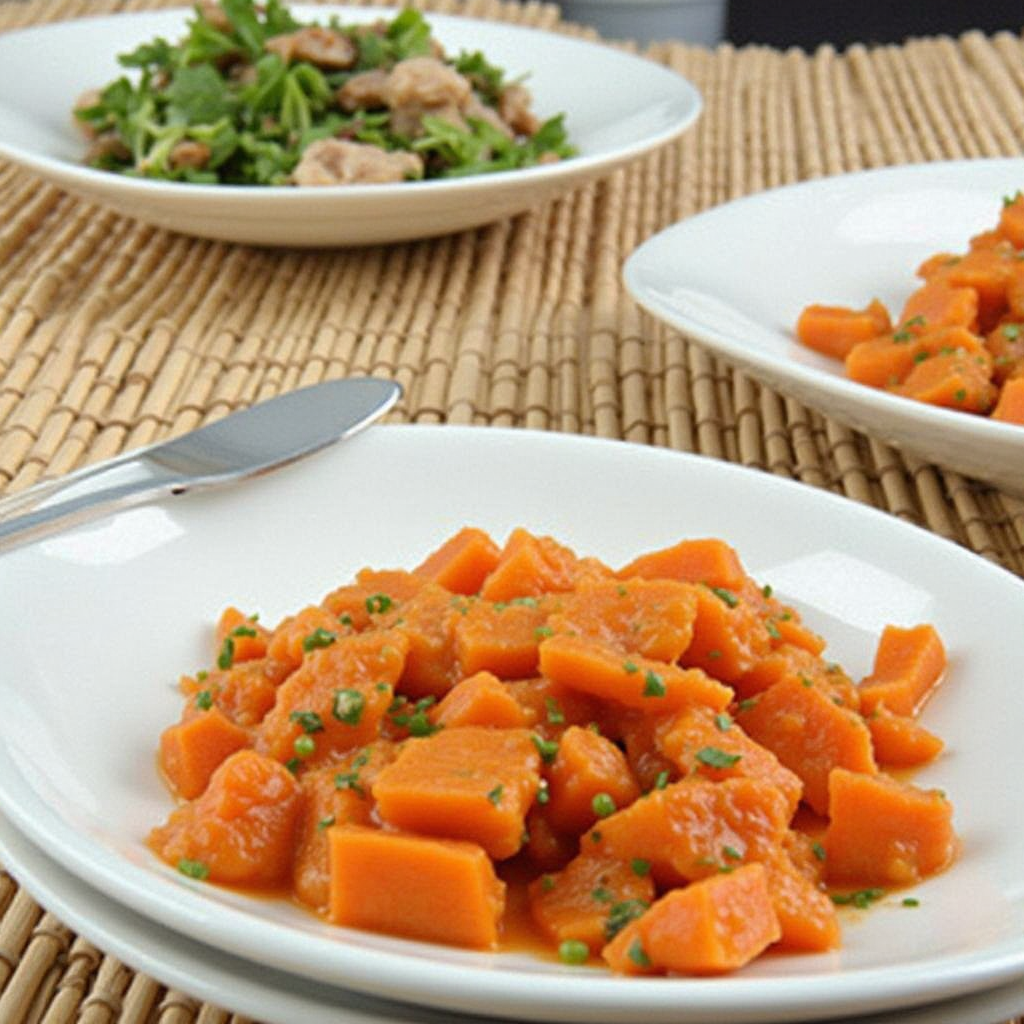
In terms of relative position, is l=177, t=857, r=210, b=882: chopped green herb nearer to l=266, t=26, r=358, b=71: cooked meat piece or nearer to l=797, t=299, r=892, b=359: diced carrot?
l=797, t=299, r=892, b=359: diced carrot

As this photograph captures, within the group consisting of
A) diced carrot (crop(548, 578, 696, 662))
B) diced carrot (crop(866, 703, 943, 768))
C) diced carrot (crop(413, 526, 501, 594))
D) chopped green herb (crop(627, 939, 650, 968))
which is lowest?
diced carrot (crop(866, 703, 943, 768))

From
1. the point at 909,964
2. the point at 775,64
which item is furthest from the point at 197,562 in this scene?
the point at 775,64

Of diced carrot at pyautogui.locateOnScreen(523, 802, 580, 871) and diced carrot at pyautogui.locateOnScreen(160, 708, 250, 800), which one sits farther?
diced carrot at pyautogui.locateOnScreen(160, 708, 250, 800)

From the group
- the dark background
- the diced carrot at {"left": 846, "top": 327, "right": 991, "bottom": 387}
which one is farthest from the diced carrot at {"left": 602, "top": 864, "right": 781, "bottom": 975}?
the dark background

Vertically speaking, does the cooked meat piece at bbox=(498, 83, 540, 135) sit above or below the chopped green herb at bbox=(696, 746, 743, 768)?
below

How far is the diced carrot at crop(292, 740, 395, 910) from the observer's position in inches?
52.7

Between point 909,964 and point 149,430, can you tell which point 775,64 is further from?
point 909,964

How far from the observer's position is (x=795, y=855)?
139 cm

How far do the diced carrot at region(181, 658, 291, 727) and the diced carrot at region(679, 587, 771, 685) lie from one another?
1.13 feet

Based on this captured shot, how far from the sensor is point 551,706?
56.6 inches

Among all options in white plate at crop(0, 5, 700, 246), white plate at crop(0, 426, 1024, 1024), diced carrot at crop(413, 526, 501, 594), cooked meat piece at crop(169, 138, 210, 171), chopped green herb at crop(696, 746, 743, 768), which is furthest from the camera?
cooked meat piece at crop(169, 138, 210, 171)

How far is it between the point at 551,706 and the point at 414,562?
0.48m

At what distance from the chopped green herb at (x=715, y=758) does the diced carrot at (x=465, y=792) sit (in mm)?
120

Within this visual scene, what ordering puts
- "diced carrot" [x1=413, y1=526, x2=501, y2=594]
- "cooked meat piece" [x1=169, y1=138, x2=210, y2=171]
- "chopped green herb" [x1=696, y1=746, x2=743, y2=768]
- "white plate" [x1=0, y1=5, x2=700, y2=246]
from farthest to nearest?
"cooked meat piece" [x1=169, y1=138, x2=210, y2=171], "white plate" [x1=0, y1=5, x2=700, y2=246], "diced carrot" [x1=413, y1=526, x2=501, y2=594], "chopped green herb" [x1=696, y1=746, x2=743, y2=768]
